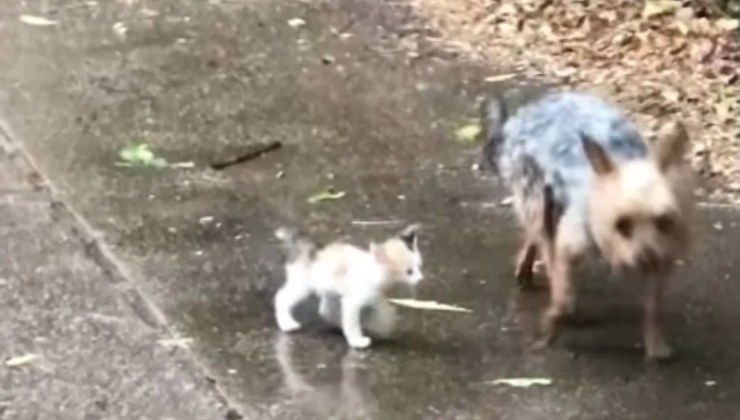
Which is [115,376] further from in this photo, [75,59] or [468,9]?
[468,9]

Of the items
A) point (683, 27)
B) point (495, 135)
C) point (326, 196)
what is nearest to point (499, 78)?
point (683, 27)

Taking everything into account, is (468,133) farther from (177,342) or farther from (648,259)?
(648,259)

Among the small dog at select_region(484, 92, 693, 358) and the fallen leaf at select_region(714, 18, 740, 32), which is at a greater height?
the small dog at select_region(484, 92, 693, 358)

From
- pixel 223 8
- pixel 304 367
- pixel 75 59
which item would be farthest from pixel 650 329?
pixel 223 8

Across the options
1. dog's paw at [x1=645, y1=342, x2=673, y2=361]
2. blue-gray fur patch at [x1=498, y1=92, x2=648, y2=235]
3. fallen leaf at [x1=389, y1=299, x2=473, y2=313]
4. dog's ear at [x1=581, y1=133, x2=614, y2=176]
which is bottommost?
fallen leaf at [x1=389, y1=299, x2=473, y2=313]

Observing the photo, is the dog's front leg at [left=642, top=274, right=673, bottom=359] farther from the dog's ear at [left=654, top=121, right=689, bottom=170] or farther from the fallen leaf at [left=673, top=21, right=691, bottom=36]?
the fallen leaf at [left=673, top=21, right=691, bottom=36]

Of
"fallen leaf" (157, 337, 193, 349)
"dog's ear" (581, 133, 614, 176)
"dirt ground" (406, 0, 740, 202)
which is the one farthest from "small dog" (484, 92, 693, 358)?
"dirt ground" (406, 0, 740, 202)

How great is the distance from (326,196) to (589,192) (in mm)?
1876

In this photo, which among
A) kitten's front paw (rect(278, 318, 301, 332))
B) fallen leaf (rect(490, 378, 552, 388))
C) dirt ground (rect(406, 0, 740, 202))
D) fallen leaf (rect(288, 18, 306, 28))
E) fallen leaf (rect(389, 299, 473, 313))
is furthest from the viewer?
fallen leaf (rect(288, 18, 306, 28))

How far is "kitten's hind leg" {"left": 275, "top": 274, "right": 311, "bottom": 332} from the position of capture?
5.68 m

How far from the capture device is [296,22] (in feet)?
31.4

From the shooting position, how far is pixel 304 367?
5.53 m

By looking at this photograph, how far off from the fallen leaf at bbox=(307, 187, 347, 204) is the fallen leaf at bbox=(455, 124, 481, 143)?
89 centimetres

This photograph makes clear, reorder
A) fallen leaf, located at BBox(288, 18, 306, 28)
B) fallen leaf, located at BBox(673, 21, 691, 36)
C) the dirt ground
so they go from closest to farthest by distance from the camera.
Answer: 1. the dirt ground
2. fallen leaf, located at BBox(673, 21, 691, 36)
3. fallen leaf, located at BBox(288, 18, 306, 28)
